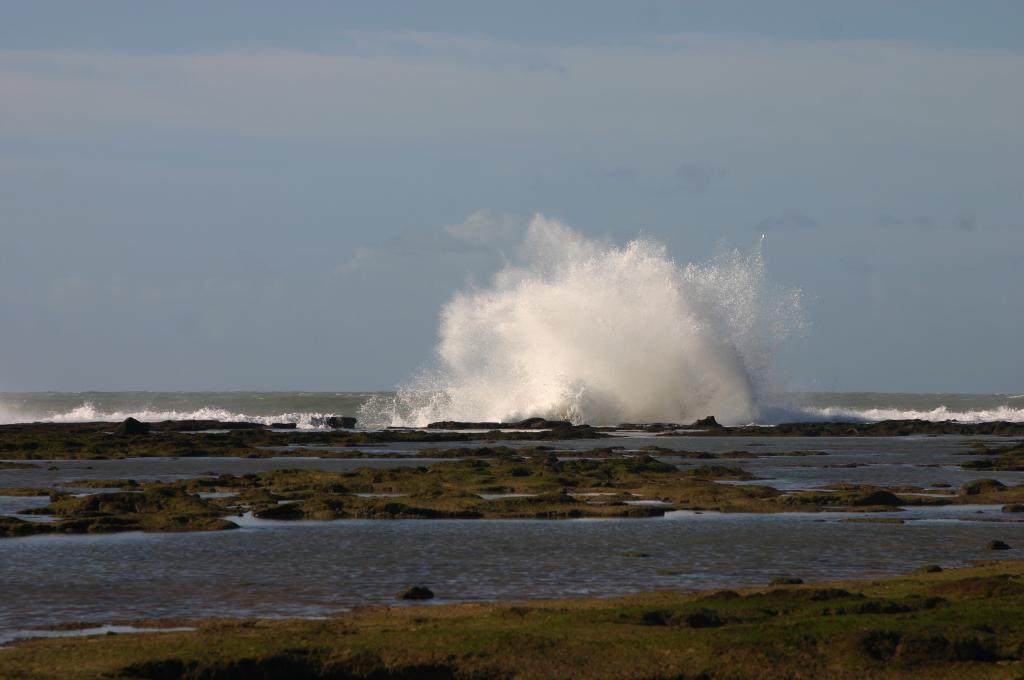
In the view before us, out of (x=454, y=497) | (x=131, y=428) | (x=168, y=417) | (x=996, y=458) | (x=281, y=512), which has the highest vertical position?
(x=168, y=417)

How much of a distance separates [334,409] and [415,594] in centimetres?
10933

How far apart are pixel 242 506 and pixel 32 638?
50.3ft

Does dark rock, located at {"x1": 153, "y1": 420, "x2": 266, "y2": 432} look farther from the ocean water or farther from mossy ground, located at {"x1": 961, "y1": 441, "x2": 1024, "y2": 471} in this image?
mossy ground, located at {"x1": 961, "y1": 441, "x2": 1024, "y2": 471}

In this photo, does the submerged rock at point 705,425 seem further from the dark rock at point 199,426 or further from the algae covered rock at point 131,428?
the algae covered rock at point 131,428

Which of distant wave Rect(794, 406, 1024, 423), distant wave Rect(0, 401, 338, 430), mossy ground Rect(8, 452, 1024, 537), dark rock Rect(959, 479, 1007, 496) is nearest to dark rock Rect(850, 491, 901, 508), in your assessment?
mossy ground Rect(8, 452, 1024, 537)

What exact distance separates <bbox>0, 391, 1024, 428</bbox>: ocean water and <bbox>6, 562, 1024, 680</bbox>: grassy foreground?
68.1 meters

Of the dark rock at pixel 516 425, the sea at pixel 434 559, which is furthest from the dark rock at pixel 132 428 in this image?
the sea at pixel 434 559

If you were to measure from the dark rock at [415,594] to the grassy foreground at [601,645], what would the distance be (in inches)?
66.0

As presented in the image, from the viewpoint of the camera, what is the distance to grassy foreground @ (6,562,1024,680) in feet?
40.6

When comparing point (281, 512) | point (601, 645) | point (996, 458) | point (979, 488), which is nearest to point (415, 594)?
point (601, 645)

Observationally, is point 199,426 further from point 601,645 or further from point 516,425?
point 601,645

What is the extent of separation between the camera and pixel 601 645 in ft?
43.2

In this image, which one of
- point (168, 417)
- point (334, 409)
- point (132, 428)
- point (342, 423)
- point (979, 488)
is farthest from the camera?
point (334, 409)

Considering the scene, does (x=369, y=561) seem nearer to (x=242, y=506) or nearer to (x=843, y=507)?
(x=242, y=506)
